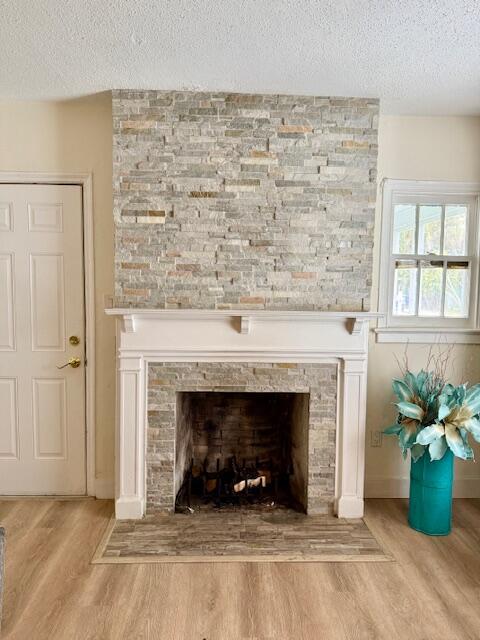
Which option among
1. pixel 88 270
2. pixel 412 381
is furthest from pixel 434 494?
pixel 88 270

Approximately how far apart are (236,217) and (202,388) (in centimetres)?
107

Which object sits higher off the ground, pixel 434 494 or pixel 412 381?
pixel 412 381

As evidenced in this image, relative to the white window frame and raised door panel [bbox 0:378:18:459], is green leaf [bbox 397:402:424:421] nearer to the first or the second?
the white window frame

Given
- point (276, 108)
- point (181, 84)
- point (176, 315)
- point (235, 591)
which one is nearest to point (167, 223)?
point (176, 315)

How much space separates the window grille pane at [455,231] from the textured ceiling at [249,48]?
65 cm

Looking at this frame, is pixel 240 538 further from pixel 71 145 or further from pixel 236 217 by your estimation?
pixel 71 145

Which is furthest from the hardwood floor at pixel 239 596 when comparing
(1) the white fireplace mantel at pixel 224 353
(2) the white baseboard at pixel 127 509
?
(1) the white fireplace mantel at pixel 224 353

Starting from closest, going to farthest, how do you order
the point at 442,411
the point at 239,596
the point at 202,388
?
the point at 239,596, the point at 442,411, the point at 202,388

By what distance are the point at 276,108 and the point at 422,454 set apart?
2219mm

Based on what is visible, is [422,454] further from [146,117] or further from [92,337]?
[146,117]

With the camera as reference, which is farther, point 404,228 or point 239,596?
point 404,228

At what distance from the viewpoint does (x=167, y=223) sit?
8.97 feet

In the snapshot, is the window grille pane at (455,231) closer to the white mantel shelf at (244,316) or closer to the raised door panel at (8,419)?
the white mantel shelf at (244,316)

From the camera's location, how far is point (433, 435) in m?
2.50
